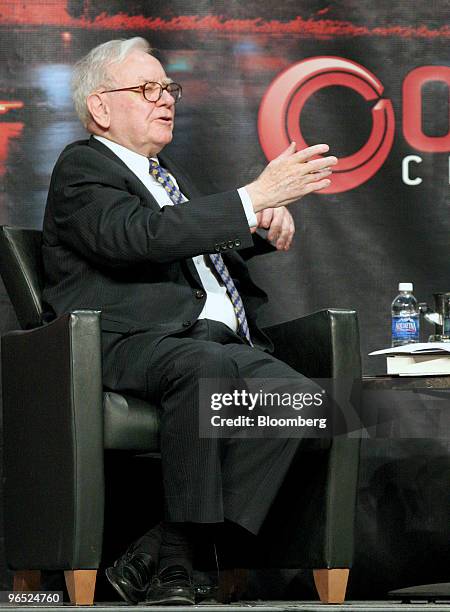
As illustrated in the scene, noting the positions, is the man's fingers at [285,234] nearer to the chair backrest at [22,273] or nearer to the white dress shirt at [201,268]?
the white dress shirt at [201,268]

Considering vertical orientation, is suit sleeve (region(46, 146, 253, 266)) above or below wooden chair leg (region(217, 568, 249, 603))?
above

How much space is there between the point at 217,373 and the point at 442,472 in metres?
1.23

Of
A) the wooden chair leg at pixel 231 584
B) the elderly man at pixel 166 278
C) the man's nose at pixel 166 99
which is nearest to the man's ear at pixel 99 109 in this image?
the elderly man at pixel 166 278

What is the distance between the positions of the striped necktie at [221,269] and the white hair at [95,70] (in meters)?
0.24

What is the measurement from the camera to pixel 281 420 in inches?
93.9

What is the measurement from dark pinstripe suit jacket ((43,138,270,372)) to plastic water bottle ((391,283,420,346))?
0.71 m

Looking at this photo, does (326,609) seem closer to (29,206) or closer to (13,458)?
(13,458)

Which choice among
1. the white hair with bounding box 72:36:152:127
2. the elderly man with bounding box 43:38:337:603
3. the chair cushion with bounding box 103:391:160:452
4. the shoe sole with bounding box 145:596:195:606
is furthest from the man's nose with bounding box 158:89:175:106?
the shoe sole with bounding box 145:596:195:606

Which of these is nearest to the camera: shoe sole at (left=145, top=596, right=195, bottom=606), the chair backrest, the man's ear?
shoe sole at (left=145, top=596, right=195, bottom=606)

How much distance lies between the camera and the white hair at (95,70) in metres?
2.86

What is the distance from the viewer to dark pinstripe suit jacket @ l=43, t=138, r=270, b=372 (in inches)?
96.9

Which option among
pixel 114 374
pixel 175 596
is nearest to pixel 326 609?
pixel 175 596

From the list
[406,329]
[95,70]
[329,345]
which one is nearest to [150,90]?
[95,70]

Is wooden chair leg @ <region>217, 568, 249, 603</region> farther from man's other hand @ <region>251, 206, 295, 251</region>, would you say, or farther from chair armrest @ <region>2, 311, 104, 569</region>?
man's other hand @ <region>251, 206, 295, 251</region>
